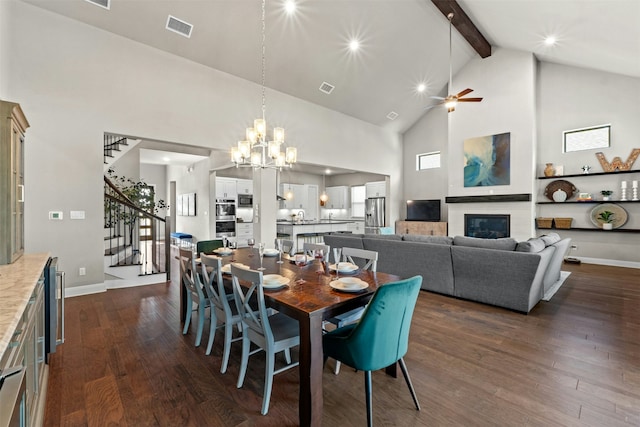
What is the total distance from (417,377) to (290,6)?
5.39m

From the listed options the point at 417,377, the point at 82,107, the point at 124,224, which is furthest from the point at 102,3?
the point at 417,377

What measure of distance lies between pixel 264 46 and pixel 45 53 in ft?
10.5

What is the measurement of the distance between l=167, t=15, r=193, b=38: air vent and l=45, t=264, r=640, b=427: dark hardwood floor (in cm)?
430

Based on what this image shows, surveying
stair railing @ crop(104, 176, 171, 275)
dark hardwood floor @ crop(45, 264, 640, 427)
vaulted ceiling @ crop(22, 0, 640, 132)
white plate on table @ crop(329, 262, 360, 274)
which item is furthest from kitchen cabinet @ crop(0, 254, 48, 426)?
vaulted ceiling @ crop(22, 0, 640, 132)

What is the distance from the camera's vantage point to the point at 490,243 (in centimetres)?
379

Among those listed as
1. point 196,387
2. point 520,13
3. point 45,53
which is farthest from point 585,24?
point 45,53

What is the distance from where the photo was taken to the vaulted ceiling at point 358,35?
4.30 metres

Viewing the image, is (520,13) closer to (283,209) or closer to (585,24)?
(585,24)

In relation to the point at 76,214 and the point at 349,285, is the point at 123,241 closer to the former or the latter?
the point at 76,214

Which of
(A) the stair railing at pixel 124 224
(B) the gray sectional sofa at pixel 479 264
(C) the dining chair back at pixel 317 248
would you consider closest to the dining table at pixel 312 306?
(C) the dining chair back at pixel 317 248

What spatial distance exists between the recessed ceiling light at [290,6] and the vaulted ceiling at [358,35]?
0.06 metres

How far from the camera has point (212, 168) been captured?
26.3 ft

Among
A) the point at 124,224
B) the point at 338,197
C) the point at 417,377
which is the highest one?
the point at 338,197

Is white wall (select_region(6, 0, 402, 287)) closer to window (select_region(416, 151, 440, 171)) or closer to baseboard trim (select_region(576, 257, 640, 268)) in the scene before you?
window (select_region(416, 151, 440, 171))
